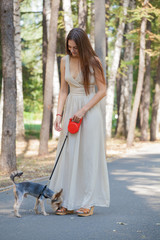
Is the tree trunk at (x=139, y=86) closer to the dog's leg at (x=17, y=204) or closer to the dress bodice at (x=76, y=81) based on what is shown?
the dress bodice at (x=76, y=81)

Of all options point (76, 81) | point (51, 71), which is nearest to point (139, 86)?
point (51, 71)

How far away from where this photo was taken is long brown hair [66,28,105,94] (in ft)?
18.0

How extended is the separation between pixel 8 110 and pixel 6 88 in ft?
1.75

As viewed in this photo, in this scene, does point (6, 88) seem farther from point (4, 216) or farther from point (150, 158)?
point (150, 158)

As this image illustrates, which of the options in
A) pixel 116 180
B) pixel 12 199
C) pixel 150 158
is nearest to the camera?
pixel 12 199

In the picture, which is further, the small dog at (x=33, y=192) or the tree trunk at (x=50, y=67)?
the tree trunk at (x=50, y=67)

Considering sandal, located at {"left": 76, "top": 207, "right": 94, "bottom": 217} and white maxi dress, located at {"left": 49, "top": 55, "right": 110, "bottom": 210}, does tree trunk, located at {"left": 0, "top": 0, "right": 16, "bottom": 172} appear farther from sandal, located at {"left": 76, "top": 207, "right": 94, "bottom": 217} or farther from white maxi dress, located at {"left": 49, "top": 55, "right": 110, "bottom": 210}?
sandal, located at {"left": 76, "top": 207, "right": 94, "bottom": 217}

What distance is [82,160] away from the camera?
5828 mm

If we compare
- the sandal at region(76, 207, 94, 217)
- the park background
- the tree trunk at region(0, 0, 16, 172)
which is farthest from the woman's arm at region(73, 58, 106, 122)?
the tree trunk at region(0, 0, 16, 172)

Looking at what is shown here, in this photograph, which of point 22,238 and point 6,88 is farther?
point 6,88

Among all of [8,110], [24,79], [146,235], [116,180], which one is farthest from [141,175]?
[24,79]

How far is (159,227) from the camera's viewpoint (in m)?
5.36

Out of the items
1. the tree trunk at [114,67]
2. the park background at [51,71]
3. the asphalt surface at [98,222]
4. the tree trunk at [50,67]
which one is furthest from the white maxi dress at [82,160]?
the tree trunk at [114,67]

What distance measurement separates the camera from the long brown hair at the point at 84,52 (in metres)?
5.49
